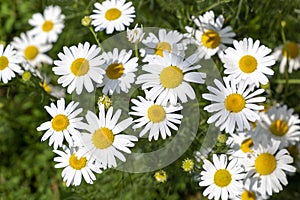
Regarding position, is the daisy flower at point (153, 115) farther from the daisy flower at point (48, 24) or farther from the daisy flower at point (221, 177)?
the daisy flower at point (48, 24)

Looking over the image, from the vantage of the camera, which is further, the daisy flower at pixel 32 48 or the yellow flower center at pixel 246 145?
the daisy flower at pixel 32 48

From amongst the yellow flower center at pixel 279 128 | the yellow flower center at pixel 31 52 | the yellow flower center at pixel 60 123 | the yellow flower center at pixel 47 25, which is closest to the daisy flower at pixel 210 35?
the yellow flower center at pixel 279 128

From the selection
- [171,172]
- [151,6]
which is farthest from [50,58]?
[171,172]

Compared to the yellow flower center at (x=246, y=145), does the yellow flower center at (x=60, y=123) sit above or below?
above

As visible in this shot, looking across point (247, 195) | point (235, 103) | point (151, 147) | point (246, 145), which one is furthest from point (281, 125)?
point (151, 147)

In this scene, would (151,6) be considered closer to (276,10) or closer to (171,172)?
(276,10)

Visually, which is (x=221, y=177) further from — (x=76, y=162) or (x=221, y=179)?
(x=76, y=162)

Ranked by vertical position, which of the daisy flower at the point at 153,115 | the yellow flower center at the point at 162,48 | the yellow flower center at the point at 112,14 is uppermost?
the yellow flower center at the point at 112,14

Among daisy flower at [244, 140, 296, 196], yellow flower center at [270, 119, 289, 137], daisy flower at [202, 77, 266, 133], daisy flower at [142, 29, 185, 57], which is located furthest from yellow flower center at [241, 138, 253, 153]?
daisy flower at [142, 29, 185, 57]
